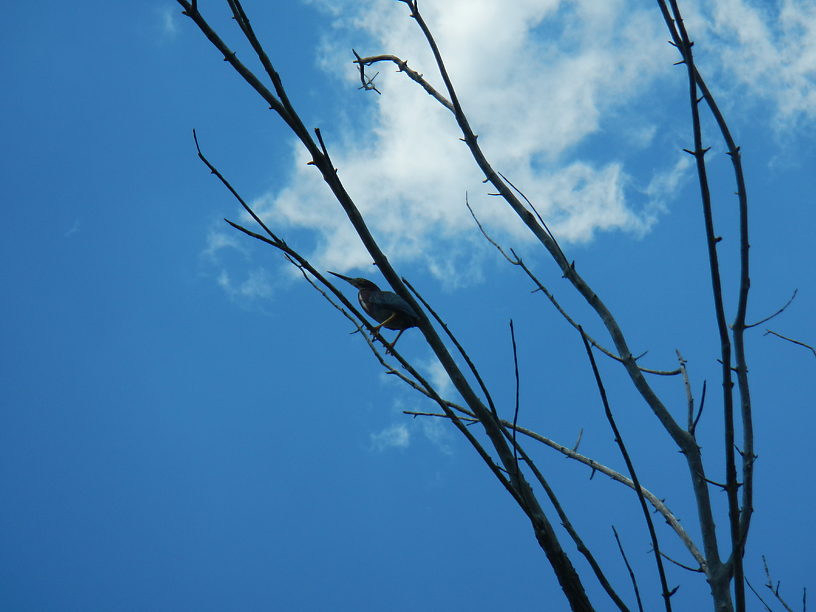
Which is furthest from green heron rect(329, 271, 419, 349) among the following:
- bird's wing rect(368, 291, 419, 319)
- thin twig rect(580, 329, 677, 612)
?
thin twig rect(580, 329, 677, 612)

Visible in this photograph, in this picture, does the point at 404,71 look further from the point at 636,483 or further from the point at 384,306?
the point at 636,483

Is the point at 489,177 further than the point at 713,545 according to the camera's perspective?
Yes

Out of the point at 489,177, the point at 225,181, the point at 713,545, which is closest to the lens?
the point at 225,181

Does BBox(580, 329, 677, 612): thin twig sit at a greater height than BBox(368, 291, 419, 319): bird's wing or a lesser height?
lesser

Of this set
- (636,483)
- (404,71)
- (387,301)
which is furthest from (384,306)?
(636,483)

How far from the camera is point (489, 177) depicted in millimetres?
2318

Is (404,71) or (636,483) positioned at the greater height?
(404,71)

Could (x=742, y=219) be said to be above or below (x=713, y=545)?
above

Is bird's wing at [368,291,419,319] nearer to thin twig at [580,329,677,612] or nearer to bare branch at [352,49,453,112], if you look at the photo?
bare branch at [352,49,453,112]

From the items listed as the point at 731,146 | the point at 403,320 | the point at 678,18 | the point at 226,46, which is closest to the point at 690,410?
the point at 731,146

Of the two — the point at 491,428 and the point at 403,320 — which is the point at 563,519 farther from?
the point at 403,320

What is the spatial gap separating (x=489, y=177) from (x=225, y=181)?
1.23 meters

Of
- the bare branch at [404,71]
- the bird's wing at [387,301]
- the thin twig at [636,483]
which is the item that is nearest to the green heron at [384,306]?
the bird's wing at [387,301]

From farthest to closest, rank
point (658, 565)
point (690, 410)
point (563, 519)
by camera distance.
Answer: point (690, 410) → point (563, 519) → point (658, 565)
